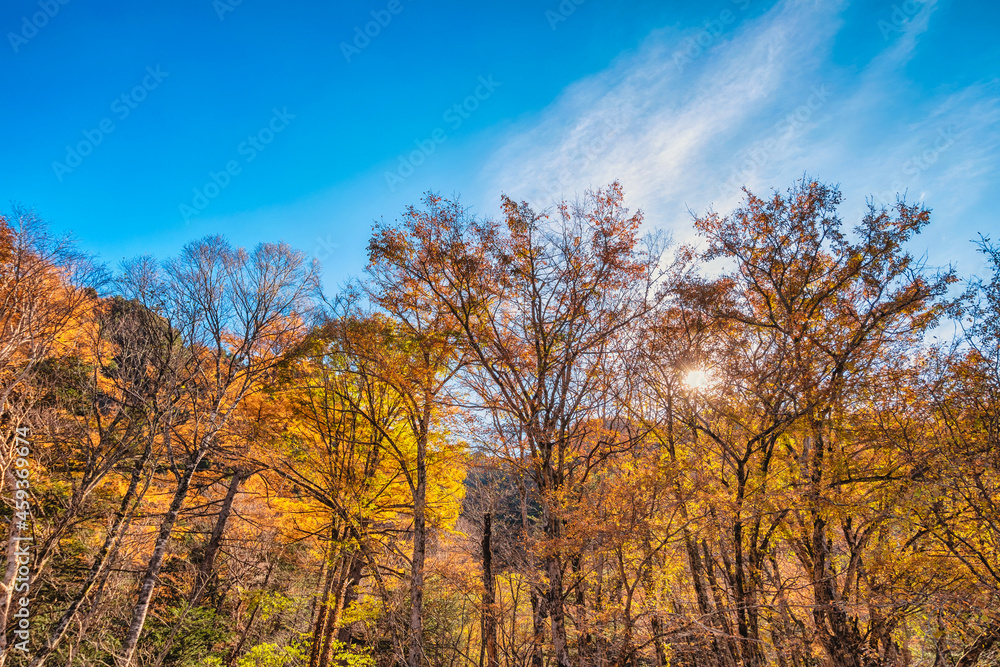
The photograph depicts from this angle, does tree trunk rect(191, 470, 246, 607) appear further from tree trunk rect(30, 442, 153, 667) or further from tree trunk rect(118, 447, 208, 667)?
tree trunk rect(118, 447, 208, 667)

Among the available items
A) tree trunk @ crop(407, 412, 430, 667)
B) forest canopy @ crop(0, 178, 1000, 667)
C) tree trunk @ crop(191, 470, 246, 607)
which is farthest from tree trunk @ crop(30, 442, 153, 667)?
tree trunk @ crop(407, 412, 430, 667)

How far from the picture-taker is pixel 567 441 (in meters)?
9.34

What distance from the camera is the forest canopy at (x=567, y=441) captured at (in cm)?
738

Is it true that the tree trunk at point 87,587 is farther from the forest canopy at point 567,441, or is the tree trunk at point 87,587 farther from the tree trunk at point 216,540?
the tree trunk at point 216,540

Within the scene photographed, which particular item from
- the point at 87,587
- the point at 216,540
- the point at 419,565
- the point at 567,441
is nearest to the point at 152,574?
the point at 87,587

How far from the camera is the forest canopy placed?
24.2 ft

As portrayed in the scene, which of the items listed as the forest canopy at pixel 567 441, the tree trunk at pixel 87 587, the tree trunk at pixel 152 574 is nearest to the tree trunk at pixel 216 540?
the forest canopy at pixel 567 441

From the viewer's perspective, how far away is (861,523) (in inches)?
316

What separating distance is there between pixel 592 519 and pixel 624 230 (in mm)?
6252

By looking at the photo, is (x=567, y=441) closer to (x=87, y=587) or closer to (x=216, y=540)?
(x=87, y=587)

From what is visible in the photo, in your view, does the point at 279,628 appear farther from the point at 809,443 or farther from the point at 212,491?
the point at 809,443

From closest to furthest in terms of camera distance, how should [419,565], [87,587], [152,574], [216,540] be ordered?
[87,587] < [152,574] < [419,565] < [216,540]

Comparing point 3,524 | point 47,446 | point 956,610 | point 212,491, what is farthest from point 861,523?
point 212,491

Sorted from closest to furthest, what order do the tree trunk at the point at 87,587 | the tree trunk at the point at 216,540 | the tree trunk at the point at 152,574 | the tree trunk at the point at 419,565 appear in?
the tree trunk at the point at 87,587, the tree trunk at the point at 152,574, the tree trunk at the point at 419,565, the tree trunk at the point at 216,540
